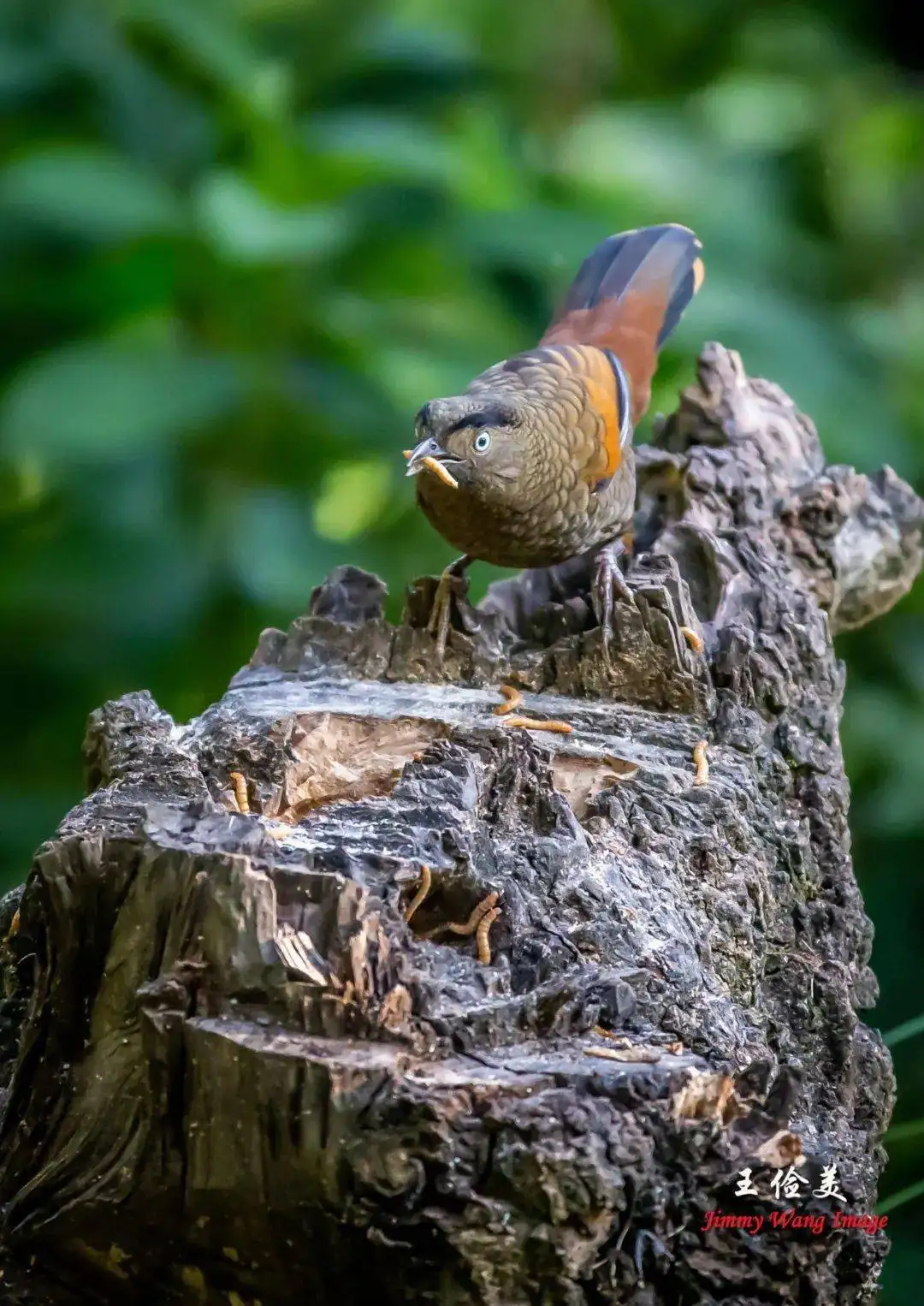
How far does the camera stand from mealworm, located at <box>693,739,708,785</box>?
6.28 feet

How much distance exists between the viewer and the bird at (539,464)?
2.32 meters

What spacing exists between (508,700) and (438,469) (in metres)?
0.42

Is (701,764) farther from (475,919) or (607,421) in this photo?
(607,421)

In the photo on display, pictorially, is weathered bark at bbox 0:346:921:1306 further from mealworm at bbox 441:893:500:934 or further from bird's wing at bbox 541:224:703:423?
bird's wing at bbox 541:224:703:423

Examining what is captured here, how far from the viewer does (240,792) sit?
1.70 meters

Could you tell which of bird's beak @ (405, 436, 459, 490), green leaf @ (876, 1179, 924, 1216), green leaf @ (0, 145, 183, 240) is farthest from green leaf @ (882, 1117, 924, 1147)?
green leaf @ (0, 145, 183, 240)

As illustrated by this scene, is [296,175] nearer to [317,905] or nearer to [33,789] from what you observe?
[33,789]

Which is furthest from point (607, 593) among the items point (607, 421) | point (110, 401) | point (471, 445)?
point (110, 401)

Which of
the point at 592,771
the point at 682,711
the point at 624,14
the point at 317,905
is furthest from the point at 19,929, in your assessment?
the point at 624,14

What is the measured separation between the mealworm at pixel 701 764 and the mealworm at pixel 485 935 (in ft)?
1.75

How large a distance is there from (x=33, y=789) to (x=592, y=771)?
2.32 m

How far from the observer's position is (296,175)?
3.66 m

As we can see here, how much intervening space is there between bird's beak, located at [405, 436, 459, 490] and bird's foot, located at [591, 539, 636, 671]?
0.90ft

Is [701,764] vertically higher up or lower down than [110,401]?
lower down
